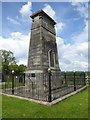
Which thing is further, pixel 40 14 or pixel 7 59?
pixel 7 59

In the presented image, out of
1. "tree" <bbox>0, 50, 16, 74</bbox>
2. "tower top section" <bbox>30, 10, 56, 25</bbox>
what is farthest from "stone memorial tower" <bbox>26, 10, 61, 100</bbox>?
"tree" <bbox>0, 50, 16, 74</bbox>

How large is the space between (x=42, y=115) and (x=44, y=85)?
22.3 ft

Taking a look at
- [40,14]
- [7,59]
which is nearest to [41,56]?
[40,14]

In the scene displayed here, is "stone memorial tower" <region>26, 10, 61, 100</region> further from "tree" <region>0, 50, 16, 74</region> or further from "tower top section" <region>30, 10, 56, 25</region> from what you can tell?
"tree" <region>0, 50, 16, 74</region>

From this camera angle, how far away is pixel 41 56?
1362cm

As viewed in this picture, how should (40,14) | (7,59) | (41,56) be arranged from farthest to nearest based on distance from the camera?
(7,59)
(40,14)
(41,56)

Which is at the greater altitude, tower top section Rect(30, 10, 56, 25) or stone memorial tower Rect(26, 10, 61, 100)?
tower top section Rect(30, 10, 56, 25)

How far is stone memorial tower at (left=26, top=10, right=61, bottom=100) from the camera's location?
13516mm

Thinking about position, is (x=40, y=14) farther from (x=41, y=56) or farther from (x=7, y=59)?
(x=7, y=59)

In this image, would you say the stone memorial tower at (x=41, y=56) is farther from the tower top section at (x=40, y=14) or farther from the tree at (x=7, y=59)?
the tree at (x=7, y=59)

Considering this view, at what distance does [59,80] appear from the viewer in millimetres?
16406

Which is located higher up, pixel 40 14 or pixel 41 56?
pixel 40 14

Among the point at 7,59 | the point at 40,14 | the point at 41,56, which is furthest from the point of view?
the point at 7,59

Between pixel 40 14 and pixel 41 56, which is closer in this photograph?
pixel 41 56
